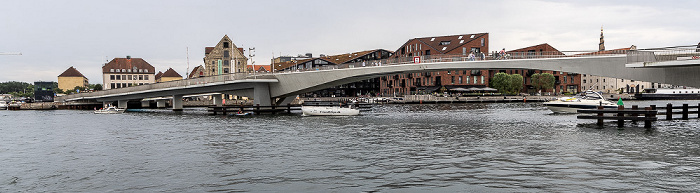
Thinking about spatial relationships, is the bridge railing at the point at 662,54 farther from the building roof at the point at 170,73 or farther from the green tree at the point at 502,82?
the building roof at the point at 170,73

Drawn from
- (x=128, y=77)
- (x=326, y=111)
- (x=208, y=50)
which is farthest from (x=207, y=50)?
(x=326, y=111)

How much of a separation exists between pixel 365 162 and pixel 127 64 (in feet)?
515

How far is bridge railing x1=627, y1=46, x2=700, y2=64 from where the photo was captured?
1421 inches

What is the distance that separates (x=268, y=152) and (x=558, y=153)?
1353 cm

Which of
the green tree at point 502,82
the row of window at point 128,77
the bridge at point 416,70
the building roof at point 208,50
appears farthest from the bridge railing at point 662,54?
the row of window at point 128,77

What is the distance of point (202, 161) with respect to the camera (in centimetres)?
2288

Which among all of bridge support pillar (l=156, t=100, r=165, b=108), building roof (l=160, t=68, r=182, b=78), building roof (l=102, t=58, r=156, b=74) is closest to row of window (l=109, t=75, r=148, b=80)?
building roof (l=102, t=58, r=156, b=74)

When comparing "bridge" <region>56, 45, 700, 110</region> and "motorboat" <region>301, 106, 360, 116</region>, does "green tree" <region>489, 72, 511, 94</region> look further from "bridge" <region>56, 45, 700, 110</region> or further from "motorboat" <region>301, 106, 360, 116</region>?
"motorboat" <region>301, 106, 360, 116</region>

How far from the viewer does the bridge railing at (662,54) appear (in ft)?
118

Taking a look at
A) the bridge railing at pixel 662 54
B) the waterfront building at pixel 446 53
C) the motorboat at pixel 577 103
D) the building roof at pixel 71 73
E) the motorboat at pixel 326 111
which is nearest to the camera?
the bridge railing at pixel 662 54

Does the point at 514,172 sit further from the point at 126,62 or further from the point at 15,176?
the point at 126,62

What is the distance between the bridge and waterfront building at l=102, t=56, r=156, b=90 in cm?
6534

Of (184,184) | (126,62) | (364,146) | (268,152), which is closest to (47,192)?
(184,184)

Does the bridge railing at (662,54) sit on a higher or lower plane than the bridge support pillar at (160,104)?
higher
